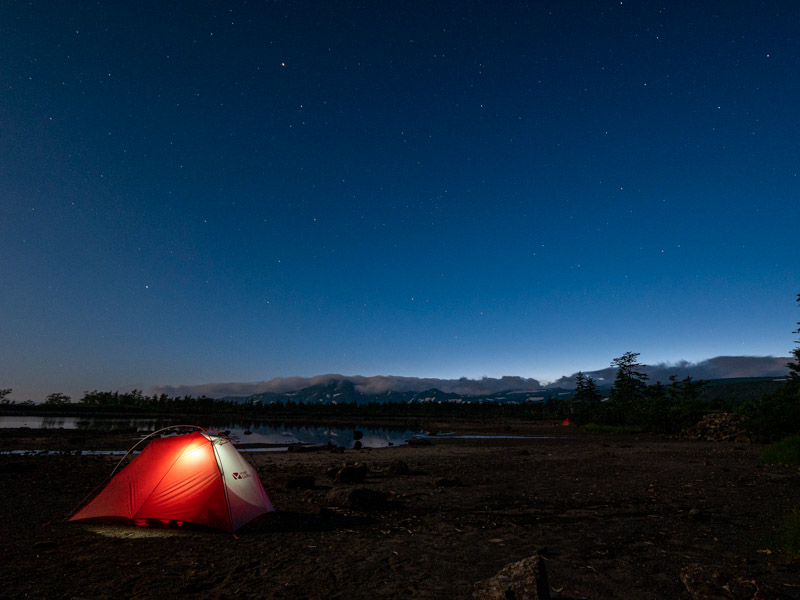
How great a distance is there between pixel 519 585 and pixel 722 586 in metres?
2.74

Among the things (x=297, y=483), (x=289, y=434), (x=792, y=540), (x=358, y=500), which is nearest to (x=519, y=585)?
(x=792, y=540)

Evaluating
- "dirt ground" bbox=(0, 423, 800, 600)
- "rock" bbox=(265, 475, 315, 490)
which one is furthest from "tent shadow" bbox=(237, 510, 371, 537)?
"rock" bbox=(265, 475, 315, 490)

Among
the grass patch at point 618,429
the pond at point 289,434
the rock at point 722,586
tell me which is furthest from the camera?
the grass patch at point 618,429

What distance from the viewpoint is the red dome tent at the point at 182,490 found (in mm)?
9414

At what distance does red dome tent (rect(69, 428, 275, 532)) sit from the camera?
941 cm

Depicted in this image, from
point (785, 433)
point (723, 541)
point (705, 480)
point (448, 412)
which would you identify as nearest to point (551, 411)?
point (448, 412)

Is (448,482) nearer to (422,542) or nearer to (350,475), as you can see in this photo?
(350,475)

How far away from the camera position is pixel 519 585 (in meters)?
5.16

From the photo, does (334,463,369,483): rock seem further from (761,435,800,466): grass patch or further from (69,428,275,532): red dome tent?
(761,435,800,466): grass patch

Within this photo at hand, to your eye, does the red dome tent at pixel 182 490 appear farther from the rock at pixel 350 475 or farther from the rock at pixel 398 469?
the rock at pixel 398 469

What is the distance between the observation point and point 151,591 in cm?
615

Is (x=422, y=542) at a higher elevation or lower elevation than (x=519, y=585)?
lower

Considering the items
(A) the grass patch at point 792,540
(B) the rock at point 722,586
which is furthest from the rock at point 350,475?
(A) the grass patch at point 792,540

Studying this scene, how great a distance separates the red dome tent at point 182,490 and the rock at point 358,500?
8.17ft
